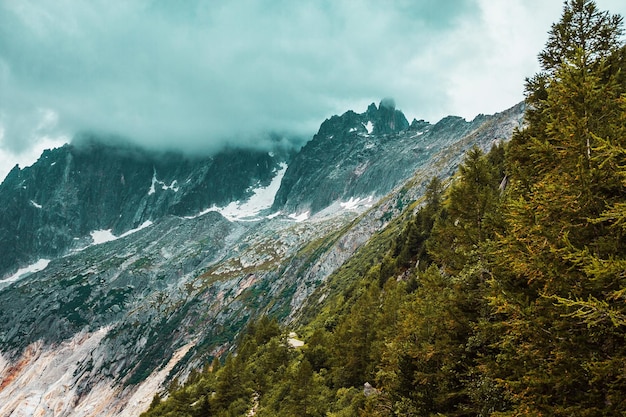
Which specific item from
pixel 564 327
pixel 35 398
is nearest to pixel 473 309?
pixel 564 327

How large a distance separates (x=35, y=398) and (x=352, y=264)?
161344 mm

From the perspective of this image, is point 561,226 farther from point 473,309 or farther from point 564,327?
point 473,309

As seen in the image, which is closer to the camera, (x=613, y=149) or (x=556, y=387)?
(x=613, y=149)

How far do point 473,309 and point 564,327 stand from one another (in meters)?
6.53

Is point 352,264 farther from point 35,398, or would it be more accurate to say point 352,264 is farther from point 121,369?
point 35,398

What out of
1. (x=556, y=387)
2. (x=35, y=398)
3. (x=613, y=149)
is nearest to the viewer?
(x=613, y=149)

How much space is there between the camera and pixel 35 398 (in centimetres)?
18262

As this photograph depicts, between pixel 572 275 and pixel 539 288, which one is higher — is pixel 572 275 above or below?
above

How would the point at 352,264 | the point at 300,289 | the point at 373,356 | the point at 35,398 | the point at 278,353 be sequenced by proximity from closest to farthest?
the point at 373,356 < the point at 278,353 < the point at 352,264 < the point at 300,289 < the point at 35,398

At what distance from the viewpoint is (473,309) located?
651 inches

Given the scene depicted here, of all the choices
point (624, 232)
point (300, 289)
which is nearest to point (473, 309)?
point (624, 232)

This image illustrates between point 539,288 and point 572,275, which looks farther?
point 539,288

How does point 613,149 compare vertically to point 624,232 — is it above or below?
above

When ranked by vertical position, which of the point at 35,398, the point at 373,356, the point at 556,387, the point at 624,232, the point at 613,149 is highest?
the point at 613,149
